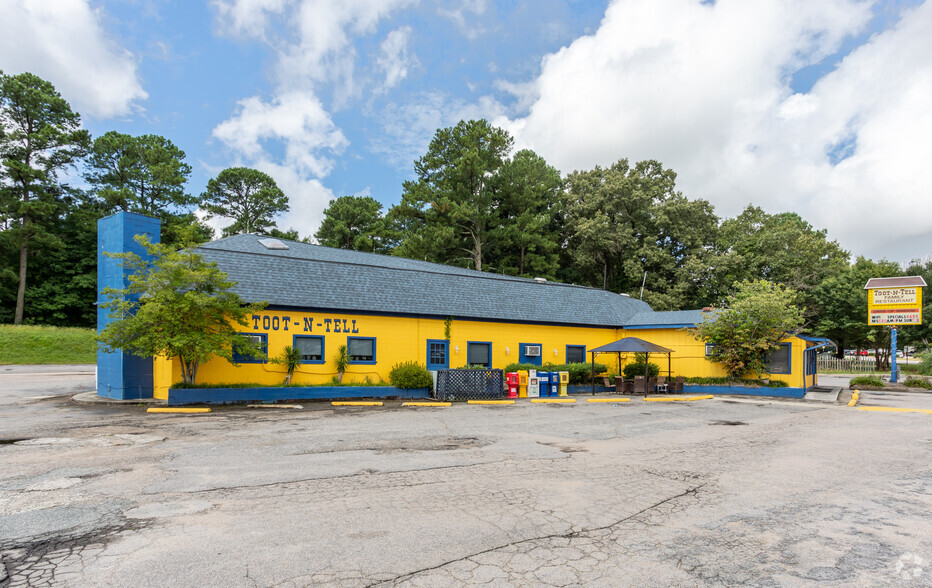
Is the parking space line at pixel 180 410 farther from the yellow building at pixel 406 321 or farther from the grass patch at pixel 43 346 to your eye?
the grass patch at pixel 43 346

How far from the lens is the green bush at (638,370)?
2402cm

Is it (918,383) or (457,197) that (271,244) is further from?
(918,383)

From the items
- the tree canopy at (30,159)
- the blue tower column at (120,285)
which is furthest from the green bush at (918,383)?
the tree canopy at (30,159)

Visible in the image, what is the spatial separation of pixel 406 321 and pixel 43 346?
3297 centimetres

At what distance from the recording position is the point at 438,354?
2155 cm

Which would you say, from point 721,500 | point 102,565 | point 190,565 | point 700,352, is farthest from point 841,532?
point 700,352

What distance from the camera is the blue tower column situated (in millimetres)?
17078

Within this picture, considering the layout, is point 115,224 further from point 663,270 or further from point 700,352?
point 663,270

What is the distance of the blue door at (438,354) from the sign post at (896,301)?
886 inches

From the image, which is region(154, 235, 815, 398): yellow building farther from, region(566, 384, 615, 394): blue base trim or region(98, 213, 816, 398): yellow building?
region(566, 384, 615, 394): blue base trim

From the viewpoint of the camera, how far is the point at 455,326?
21938mm

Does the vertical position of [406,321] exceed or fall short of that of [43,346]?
it exceeds it

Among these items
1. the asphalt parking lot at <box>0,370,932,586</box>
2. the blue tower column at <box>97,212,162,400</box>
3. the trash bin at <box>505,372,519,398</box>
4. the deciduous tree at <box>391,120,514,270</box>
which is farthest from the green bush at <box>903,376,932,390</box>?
the blue tower column at <box>97,212,162,400</box>

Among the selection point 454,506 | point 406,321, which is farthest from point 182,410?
point 454,506
